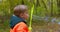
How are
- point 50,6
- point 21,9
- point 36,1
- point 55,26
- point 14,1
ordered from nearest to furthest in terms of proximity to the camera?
1. point 21,9
2. point 14,1
3. point 36,1
4. point 55,26
5. point 50,6

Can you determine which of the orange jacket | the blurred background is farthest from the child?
the blurred background

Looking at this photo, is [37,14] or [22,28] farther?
[37,14]

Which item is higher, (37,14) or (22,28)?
(22,28)

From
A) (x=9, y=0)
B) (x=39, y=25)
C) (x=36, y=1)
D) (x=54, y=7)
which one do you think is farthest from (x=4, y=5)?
(x=54, y=7)

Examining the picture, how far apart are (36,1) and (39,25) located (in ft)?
3.18

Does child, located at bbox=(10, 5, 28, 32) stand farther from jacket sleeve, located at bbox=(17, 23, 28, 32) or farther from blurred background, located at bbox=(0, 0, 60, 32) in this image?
blurred background, located at bbox=(0, 0, 60, 32)

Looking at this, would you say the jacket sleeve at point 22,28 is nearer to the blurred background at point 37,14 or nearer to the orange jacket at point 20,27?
the orange jacket at point 20,27

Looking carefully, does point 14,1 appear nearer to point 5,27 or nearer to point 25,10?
point 5,27

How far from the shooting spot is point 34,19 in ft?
25.3

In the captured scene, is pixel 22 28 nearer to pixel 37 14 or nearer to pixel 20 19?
pixel 20 19

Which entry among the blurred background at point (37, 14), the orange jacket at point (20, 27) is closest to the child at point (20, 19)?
the orange jacket at point (20, 27)

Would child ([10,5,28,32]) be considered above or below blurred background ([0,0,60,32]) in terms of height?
above

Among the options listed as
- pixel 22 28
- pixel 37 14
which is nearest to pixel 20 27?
pixel 22 28

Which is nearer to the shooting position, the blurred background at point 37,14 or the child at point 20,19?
the child at point 20,19
